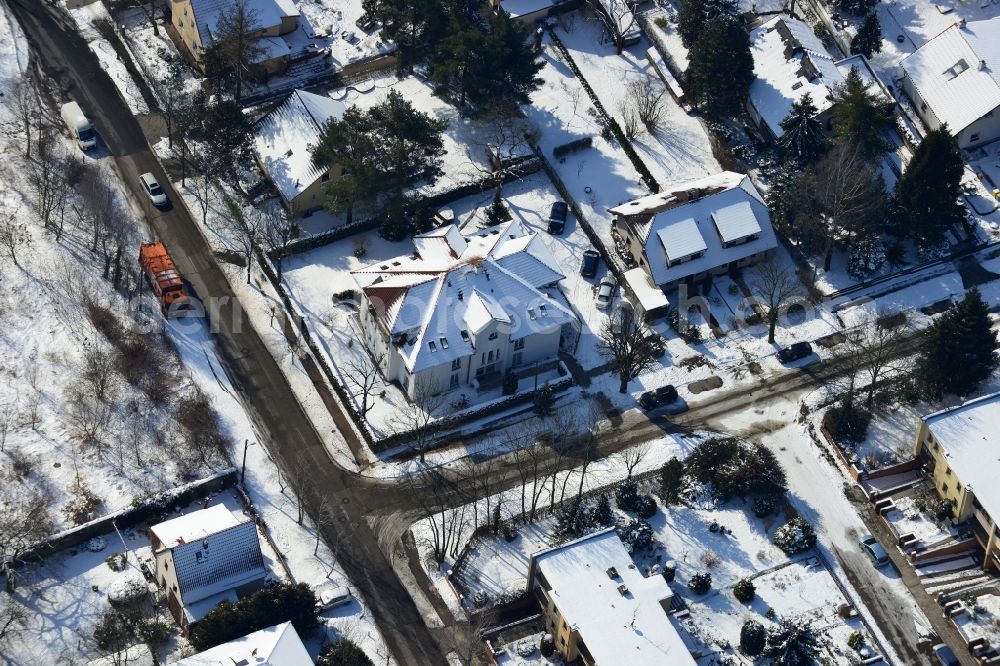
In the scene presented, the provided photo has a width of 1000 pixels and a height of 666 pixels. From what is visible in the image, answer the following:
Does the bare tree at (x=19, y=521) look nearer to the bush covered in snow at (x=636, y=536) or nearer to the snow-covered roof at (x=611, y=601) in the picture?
the snow-covered roof at (x=611, y=601)

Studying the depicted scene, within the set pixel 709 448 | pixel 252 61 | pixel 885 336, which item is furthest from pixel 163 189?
pixel 885 336

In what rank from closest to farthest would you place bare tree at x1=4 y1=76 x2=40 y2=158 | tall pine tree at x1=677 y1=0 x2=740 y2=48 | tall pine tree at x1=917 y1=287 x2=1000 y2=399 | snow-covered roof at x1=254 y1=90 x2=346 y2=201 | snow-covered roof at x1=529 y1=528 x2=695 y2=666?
1. snow-covered roof at x1=529 y1=528 x2=695 y2=666
2. tall pine tree at x1=917 y1=287 x2=1000 y2=399
3. snow-covered roof at x1=254 y1=90 x2=346 y2=201
4. bare tree at x1=4 y1=76 x2=40 y2=158
5. tall pine tree at x1=677 y1=0 x2=740 y2=48

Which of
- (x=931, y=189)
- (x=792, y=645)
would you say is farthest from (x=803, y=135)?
(x=792, y=645)

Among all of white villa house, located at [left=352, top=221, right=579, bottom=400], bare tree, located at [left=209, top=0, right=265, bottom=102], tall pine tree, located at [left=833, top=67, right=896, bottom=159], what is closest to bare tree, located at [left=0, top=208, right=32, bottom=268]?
bare tree, located at [left=209, top=0, right=265, bottom=102]

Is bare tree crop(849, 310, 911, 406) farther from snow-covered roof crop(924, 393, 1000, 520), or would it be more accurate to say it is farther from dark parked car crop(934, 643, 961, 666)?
dark parked car crop(934, 643, 961, 666)

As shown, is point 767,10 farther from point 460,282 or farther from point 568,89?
point 460,282

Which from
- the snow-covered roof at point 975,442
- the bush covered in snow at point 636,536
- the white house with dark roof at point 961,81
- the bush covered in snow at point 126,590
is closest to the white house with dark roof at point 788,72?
the white house with dark roof at point 961,81
